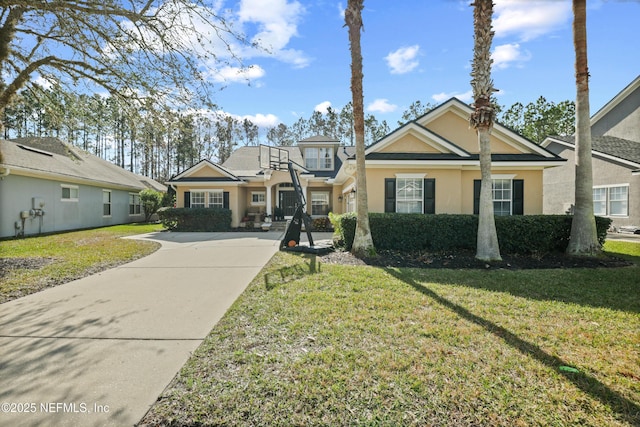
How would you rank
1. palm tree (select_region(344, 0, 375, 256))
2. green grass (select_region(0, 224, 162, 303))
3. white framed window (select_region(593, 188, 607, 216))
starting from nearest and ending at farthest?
green grass (select_region(0, 224, 162, 303)) → palm tree (select_region(344, 0, 375, 256)) → white framed window (select_region(593, 188, 607, 216))

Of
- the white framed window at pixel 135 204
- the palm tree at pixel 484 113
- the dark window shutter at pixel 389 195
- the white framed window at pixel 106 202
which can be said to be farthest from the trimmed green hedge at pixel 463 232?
the white framed window at pixel 135 204

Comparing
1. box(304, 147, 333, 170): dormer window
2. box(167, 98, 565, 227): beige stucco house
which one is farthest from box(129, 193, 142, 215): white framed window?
box(167, 98, 565, 227): beige stucco house

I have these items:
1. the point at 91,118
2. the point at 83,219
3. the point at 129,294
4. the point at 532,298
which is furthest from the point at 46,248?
the point at 532,298

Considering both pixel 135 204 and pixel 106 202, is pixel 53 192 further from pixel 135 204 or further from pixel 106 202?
Answer: pixel 135 204

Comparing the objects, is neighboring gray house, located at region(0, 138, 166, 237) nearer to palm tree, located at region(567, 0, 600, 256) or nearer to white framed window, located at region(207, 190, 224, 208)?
white framed window, located at region(207, 190, 224, 208)

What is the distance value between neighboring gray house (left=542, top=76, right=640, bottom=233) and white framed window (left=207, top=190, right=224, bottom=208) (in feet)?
67.6

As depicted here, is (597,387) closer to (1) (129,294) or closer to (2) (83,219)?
(1) (129,294)

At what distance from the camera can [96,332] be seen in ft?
12.9

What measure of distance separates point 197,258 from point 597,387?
30.2ft

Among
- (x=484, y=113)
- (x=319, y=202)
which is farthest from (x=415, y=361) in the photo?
(x=319, y=202)

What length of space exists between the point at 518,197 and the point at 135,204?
91.2ft

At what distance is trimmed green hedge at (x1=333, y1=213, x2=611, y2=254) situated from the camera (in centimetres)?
941

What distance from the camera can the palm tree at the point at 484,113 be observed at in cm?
830

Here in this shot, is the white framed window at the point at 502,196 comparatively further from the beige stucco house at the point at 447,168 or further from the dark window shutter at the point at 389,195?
the dark window shutter at the point at 389,195
